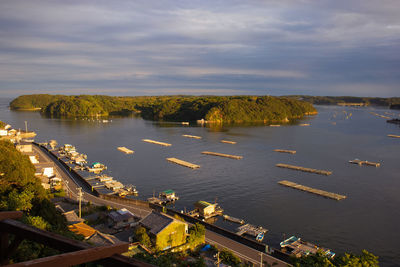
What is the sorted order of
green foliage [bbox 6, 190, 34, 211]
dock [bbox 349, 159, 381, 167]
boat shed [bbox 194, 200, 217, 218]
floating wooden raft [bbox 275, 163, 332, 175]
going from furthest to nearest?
1. dock [bbox 349, 159, 381, 167]
2. floating wooden raft [bbox 275, 163, 332, 175]
3. boat shed [bbox 194, 200, 217, 218]
4. green foliage [bbox 6, 190, 34, 211]

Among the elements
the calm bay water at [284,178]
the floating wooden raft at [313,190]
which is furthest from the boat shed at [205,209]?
the floating wooden raft at [313,190]

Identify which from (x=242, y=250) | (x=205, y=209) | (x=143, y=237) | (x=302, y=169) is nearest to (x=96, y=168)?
(x=205, y=209)

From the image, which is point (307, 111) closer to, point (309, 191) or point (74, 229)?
point (309, 191)

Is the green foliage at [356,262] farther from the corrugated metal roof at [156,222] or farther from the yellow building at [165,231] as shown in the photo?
the corrugated metal roof at [156,222]

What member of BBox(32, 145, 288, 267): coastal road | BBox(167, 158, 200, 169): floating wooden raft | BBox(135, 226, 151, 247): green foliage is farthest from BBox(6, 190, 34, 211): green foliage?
BBox(167, 158, 200, 169): floating wooden raft

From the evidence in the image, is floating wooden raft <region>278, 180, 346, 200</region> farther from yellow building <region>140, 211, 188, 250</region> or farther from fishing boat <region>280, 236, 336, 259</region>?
yellow building <region>140, 211, 188, 250</region>

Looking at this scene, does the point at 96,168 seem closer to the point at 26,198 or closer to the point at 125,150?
the point at 125,150

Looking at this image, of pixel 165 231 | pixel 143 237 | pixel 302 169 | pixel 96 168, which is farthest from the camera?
pixel 302 169
